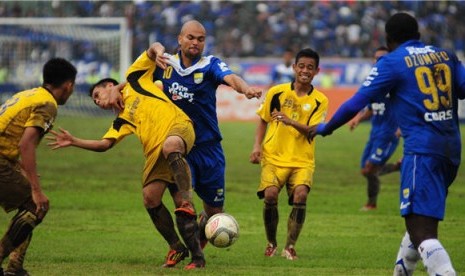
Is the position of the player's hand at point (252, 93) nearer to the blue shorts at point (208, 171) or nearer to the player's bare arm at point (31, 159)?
the blue shorts at point (208, 171)

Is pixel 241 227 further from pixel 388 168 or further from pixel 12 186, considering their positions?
pixel 12 186

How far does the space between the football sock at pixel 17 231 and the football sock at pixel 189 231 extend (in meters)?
1.48

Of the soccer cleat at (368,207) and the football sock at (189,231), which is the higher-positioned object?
the football sock at (189,231)

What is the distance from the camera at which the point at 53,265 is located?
1111cm

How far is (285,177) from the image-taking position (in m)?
12.2

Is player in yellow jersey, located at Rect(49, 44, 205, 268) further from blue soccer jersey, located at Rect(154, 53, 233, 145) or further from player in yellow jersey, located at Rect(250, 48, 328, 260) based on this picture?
player in yellow jersey, located at Rect(250, 48, 328, 260)

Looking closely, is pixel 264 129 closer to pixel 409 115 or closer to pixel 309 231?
pixel 309 231

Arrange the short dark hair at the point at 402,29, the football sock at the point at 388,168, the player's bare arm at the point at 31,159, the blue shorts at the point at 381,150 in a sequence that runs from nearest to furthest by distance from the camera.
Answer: the short dark hair at the point at 402,29 → the player's bare arm at the point at 31,159 → the blue shorts at the point at 381,150 → the football sock at the point at 388,168

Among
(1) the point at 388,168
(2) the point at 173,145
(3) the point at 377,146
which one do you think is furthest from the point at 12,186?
(1) the point at 388,168

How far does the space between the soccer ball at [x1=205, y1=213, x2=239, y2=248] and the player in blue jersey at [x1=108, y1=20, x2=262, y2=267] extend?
60 cm

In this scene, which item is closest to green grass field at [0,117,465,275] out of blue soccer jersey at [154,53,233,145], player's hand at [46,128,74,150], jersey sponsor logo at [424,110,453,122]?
player's hand at [46,128,74,150]

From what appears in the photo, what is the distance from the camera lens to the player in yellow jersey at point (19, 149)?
31.5ft

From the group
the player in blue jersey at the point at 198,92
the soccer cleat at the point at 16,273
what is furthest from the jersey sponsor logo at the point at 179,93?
the soccer cleat at the point at 16,273

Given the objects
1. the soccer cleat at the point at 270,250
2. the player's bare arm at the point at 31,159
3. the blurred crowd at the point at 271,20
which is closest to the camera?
the player's bare arm at the point at 31,159
